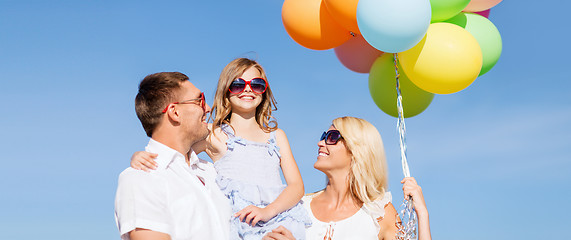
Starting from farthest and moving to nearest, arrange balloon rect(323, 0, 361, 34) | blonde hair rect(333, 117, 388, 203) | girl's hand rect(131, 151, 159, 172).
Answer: blonde hair rect(333, 117, 388, 203)
balloon rect(323, 0, 361, 34)
girl's hand rect(131, 151, 159, 172)

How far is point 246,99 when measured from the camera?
4746 mm

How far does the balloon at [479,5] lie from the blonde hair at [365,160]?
1504 millimetres

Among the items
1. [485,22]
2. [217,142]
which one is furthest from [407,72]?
[217,142]

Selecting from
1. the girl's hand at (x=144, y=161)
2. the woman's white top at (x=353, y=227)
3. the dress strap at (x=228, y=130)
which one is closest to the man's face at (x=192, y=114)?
the girl's hand at (x=144, y=161)

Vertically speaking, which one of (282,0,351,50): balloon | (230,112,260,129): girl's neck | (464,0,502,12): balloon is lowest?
(230,112,260,129): girl's neck

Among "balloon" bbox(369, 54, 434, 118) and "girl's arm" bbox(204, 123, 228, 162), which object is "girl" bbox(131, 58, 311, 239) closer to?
"girl's arm" bbox(204, 123, 228, 162)

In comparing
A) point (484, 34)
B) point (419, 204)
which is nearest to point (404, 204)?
point (419, 204)

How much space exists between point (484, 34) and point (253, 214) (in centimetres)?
276

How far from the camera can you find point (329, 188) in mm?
5309

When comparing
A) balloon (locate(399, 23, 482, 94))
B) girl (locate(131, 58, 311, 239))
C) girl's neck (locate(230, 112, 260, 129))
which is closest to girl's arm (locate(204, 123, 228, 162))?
girl (locate(131, 58, 311, 239))

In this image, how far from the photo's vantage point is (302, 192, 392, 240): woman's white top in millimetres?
4844

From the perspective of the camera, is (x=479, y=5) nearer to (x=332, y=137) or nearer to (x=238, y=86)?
(x=332, y=137)

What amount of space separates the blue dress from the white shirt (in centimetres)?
54

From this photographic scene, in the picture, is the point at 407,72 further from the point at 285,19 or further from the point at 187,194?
the point at 187,194
